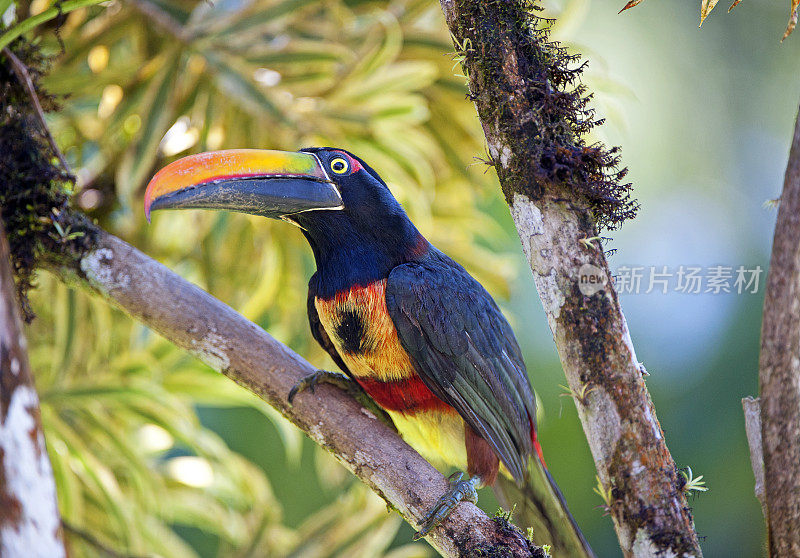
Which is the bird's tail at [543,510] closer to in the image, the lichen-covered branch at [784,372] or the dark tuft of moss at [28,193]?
the lichen-covered branch at [784,372]

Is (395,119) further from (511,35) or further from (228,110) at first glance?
(511,35)

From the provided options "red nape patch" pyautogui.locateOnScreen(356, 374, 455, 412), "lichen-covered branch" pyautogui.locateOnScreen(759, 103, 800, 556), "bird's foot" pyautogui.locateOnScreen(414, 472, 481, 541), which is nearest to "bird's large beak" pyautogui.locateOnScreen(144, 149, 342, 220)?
"red nape patch" pyautogui.locateOnScreen(356, 374, 455, 412)

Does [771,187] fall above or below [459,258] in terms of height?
above

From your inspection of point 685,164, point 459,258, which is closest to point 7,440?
point 459,258

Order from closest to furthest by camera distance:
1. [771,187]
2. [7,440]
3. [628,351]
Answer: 1. [7,440]
2. [628,351]
3. [771,187]

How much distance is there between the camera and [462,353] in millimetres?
1763

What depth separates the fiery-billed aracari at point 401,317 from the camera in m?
1.72

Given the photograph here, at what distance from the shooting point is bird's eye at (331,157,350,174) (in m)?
1.83

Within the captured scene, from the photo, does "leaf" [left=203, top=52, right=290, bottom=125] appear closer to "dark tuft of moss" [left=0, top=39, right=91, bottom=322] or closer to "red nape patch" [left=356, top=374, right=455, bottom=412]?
"dark tuft of moss" [left=0, top=39, right=91, bottom=322]

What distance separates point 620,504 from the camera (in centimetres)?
140

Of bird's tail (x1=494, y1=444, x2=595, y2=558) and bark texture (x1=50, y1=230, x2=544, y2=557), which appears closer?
bark texture (x1=50, y1=230, x2=544, y2=557)

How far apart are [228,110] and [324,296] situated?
1.17m

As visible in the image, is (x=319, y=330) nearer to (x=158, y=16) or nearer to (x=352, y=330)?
(x=352, y=330)

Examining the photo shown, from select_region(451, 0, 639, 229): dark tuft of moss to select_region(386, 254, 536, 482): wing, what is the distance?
428 mm
